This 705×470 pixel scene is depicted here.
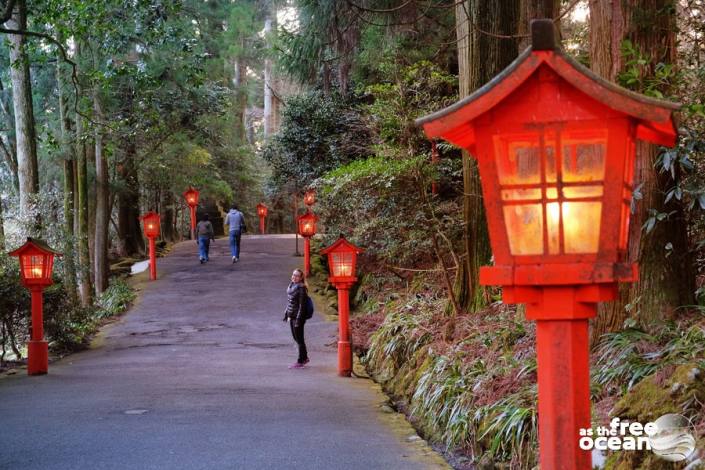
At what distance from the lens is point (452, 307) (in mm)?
12992

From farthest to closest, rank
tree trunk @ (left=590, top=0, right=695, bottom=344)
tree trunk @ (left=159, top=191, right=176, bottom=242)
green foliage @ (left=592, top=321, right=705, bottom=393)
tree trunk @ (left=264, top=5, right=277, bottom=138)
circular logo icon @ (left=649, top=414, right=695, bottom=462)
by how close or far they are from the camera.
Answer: tree trunk @ (left=264, top=5, right=277, bottom=138)
tree trunk @ (left=159, top=191, right=176, bottom=242)
tree trunk @ (left=590, top=0, right=695, bottom=344)
green foliage @ (left=592, top=321, right=705, bottom=393)
circular logo icon @ (left=649, top=414, right=695, bottom=462)

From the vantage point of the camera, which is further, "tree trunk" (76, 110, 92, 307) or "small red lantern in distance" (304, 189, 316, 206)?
"small red lantern in distance" (304, 189, 316, 206)

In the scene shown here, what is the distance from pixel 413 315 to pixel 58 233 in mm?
9268

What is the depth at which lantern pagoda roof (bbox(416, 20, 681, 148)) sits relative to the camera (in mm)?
4051

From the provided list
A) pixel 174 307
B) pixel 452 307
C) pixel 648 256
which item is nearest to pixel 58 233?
pixel 174 307

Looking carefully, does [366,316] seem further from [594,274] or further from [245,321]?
[594,274]

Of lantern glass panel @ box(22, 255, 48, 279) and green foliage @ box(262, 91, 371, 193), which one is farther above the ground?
green foliage @ box(262, 91, 371, 193)

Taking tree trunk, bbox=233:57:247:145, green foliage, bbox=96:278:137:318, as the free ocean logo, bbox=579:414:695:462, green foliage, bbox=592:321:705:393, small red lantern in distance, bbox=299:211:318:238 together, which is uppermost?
tree trunk, bbox=233:57:247:145

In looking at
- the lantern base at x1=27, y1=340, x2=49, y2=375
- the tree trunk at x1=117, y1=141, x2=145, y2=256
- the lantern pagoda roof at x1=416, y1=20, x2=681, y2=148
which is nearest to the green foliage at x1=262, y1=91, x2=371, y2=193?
the tree trunk at x1=117, y1=141, x2=145, y2=256

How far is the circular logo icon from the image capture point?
5.20m

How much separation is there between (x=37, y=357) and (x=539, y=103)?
456 inches

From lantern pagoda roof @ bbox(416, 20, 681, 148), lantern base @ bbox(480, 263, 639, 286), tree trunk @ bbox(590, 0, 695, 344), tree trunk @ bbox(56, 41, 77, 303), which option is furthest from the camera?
tree trunk @ bbox(56, 41, 77, 303)

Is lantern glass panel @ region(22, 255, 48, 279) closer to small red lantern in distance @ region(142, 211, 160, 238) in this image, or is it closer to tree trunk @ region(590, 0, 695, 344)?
tree trunk @ region(590, 0, 695, 344)

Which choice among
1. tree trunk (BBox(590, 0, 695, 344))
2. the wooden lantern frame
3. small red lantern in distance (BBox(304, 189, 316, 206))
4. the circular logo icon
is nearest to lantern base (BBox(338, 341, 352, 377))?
tree trunk (BBox(590, 0, 695, 344))
